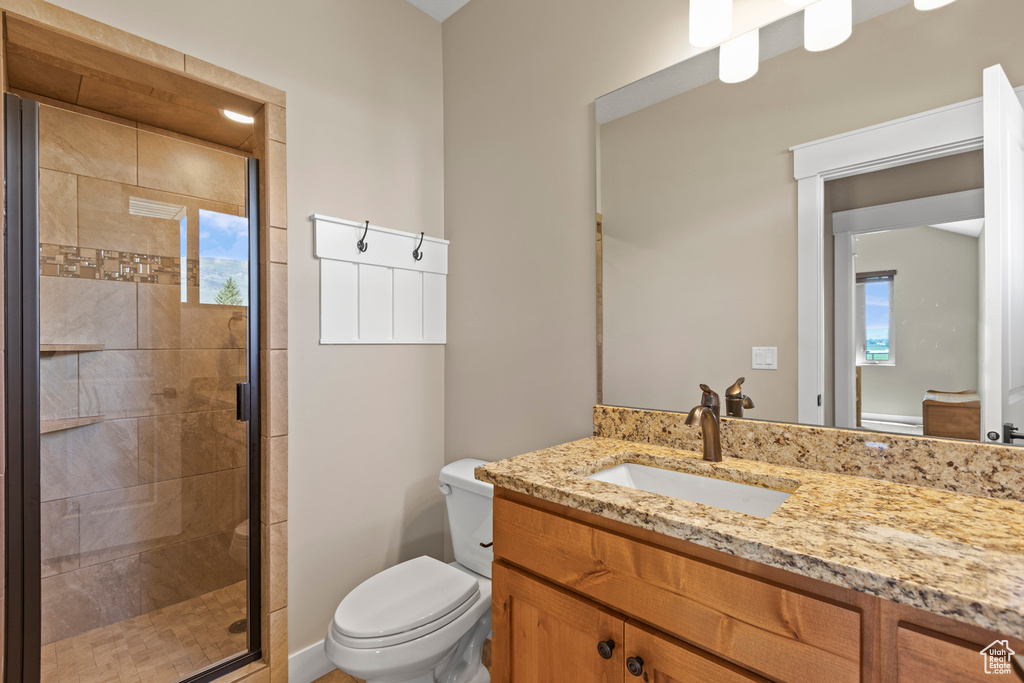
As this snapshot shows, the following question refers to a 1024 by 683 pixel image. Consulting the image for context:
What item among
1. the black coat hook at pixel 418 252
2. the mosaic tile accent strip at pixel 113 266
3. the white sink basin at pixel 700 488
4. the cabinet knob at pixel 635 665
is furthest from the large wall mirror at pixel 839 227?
the mosaic tile accent strip at pixel 113 266

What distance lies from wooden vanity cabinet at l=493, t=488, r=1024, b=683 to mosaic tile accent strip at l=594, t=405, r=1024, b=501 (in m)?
0.55

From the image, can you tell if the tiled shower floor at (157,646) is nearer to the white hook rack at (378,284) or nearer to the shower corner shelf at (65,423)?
the shower corner shelf at (65,423)

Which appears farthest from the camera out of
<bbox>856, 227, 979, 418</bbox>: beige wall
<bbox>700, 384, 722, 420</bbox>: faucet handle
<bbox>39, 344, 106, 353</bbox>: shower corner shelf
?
<bbox>39, 344, 106, 353</bbox>: shower corner shelf

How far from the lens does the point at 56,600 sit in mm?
1447

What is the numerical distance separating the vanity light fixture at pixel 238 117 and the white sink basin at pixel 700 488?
66.8 inches

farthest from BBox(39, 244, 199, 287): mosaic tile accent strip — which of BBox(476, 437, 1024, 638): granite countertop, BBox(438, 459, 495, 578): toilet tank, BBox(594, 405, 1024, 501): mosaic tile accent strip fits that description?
BBox(594, 405, 1024, 501): mosaic tile accent strip

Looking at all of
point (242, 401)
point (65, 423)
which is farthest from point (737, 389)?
point (65, 423)

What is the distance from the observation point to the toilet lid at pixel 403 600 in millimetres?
1345

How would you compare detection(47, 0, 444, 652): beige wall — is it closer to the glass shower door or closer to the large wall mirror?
the glass shower door

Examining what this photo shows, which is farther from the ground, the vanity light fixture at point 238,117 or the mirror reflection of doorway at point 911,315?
the vanity light fixture at point 238,117

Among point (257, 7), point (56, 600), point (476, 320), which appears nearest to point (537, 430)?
point (476, 320)

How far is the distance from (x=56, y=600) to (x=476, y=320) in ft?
5.26

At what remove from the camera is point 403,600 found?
1.46 meters

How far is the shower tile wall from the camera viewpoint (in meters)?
1.47
